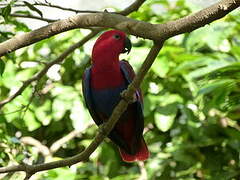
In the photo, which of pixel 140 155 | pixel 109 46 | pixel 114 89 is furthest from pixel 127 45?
pixel 140 155

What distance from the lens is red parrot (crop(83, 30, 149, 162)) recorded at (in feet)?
6.88

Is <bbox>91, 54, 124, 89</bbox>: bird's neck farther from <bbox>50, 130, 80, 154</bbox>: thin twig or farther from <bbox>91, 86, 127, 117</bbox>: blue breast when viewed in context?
<bbox>50, 130, 80, 154</bbox>: thin twig

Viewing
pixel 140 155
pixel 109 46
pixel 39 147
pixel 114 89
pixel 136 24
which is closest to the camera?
pixel 136 24

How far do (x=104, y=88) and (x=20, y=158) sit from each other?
1.67 feet

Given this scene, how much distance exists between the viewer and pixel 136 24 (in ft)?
4.78

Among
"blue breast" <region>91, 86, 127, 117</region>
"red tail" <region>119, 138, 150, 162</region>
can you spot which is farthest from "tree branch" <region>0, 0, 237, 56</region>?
"red tail" <region>119, 138, 150, 162</region>

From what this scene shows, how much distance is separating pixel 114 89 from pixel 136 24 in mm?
795

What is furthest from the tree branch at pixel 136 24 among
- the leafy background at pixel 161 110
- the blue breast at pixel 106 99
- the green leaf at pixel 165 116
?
the green leaf at pixel 165 116

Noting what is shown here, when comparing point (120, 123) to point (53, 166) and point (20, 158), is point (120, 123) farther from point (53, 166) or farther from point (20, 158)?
point (53, 166)

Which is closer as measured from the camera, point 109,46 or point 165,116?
point 109,46

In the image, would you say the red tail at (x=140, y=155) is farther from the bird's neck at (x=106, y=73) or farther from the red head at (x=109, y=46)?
the red head at (x=109, y=46)

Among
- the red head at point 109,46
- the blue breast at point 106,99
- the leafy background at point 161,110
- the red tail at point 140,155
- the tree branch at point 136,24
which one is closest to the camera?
the tree branch at point 136,24

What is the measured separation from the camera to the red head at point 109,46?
6.80 ft

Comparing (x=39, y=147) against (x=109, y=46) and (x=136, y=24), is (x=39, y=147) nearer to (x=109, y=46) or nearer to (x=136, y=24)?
(x=109, y=46)
